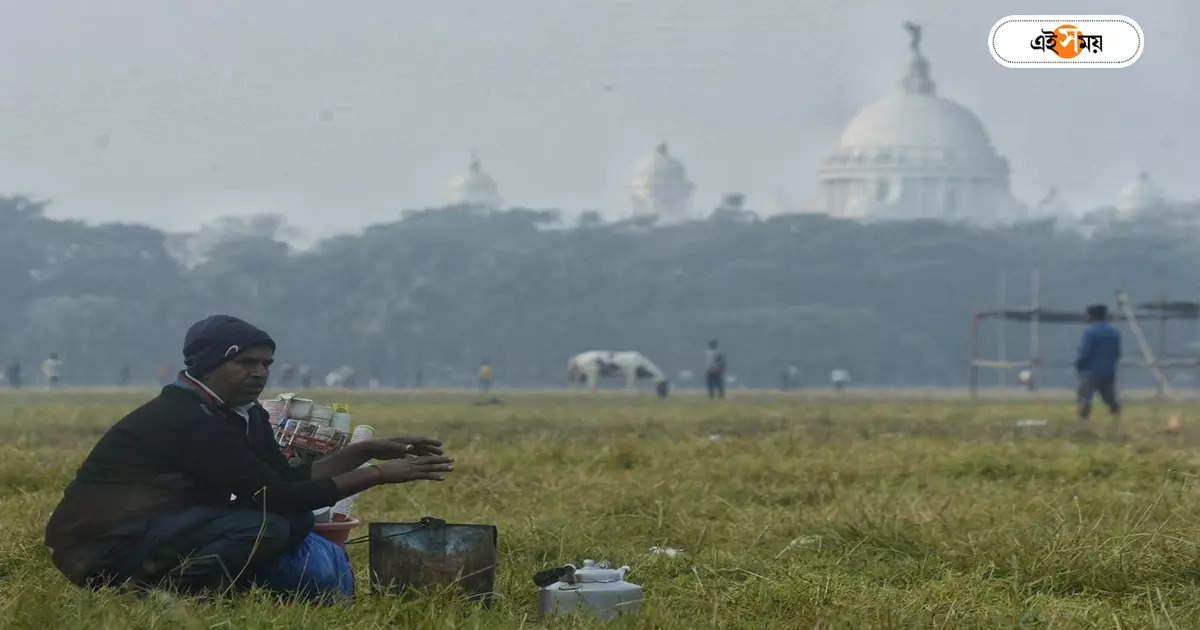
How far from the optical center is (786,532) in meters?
11.1

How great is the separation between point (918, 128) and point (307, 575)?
6596 inches

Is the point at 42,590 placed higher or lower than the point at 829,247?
lower

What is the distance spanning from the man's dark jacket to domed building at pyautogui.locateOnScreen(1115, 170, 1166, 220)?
124 meters

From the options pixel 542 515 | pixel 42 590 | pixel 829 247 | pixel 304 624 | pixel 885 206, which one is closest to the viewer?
pixel 304 624

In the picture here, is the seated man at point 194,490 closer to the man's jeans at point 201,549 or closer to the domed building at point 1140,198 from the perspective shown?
the man's jeans at point 201,549

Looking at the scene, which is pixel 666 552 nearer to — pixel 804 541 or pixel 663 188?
pixel 804 541

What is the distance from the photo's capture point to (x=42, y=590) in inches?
309

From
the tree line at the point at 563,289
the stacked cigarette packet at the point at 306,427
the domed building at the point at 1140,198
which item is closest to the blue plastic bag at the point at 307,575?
the stacked cigarette packet at the point at 306,427

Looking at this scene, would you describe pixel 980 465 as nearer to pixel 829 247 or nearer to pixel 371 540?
pixel 371 540

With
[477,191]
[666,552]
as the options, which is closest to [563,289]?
[477,191]

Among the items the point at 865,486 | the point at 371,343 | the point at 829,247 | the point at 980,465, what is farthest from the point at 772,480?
the point at 829,247

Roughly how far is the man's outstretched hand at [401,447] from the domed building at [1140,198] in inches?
4838

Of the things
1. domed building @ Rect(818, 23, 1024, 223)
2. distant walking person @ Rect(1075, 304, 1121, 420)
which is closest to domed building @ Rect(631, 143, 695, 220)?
domed building @ Rect(818, 23, 1024, 223)

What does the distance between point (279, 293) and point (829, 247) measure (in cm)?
3198
